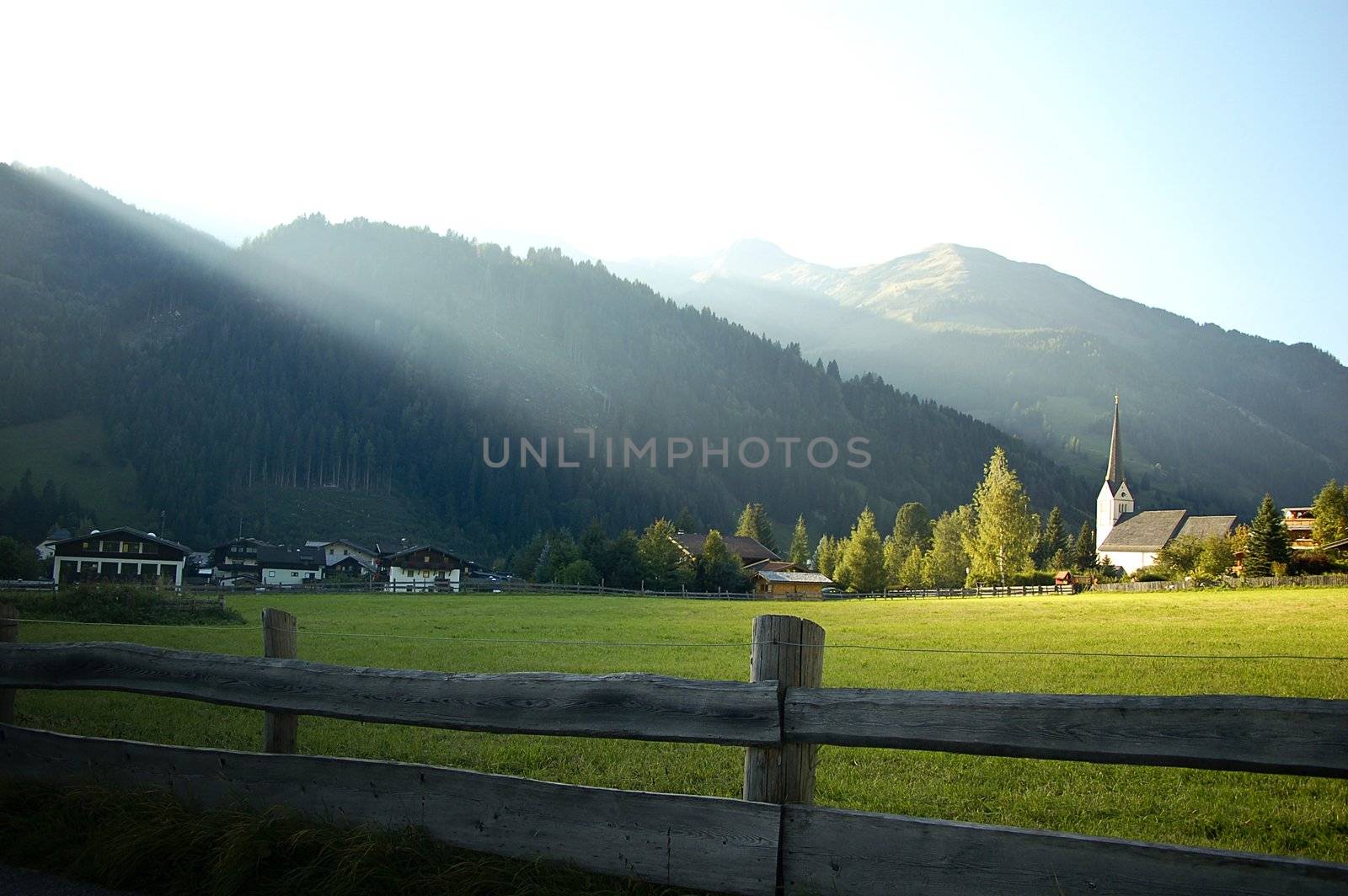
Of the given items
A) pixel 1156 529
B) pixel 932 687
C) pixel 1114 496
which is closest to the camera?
pixel 932 687

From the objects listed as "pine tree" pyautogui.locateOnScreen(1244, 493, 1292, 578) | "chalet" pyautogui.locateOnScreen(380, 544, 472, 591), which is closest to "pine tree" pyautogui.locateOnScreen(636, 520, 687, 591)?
"chalet" pyautogui.locateOnScreen(380, 544, 472, 591)

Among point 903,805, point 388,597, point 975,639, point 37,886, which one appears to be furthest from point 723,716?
point 388,597

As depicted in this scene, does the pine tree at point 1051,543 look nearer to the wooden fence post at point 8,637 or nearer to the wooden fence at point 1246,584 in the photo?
the wooden fence at point 1246,584

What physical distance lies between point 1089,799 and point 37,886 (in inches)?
354

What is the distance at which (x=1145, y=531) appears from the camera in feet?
449

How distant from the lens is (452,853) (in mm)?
6496

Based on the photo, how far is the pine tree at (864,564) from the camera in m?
101

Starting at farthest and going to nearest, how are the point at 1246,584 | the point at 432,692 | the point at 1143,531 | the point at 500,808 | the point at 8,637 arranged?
the point at 1143,531 < the point at 1246,584 < the point at 8,637 < the point at 432,692 < the point at 500,808

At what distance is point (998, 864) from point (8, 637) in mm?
9179

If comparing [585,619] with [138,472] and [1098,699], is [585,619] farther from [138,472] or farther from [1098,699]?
[138,472]

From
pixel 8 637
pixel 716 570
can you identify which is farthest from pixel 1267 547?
pixel 8 637

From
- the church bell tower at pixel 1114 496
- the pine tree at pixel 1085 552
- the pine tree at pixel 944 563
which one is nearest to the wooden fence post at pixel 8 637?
the pine tree at pixel 944 563

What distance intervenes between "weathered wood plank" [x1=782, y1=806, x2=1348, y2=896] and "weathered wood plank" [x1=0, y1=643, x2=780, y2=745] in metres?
0.70

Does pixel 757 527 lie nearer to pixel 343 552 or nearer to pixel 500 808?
pixel 343 552
